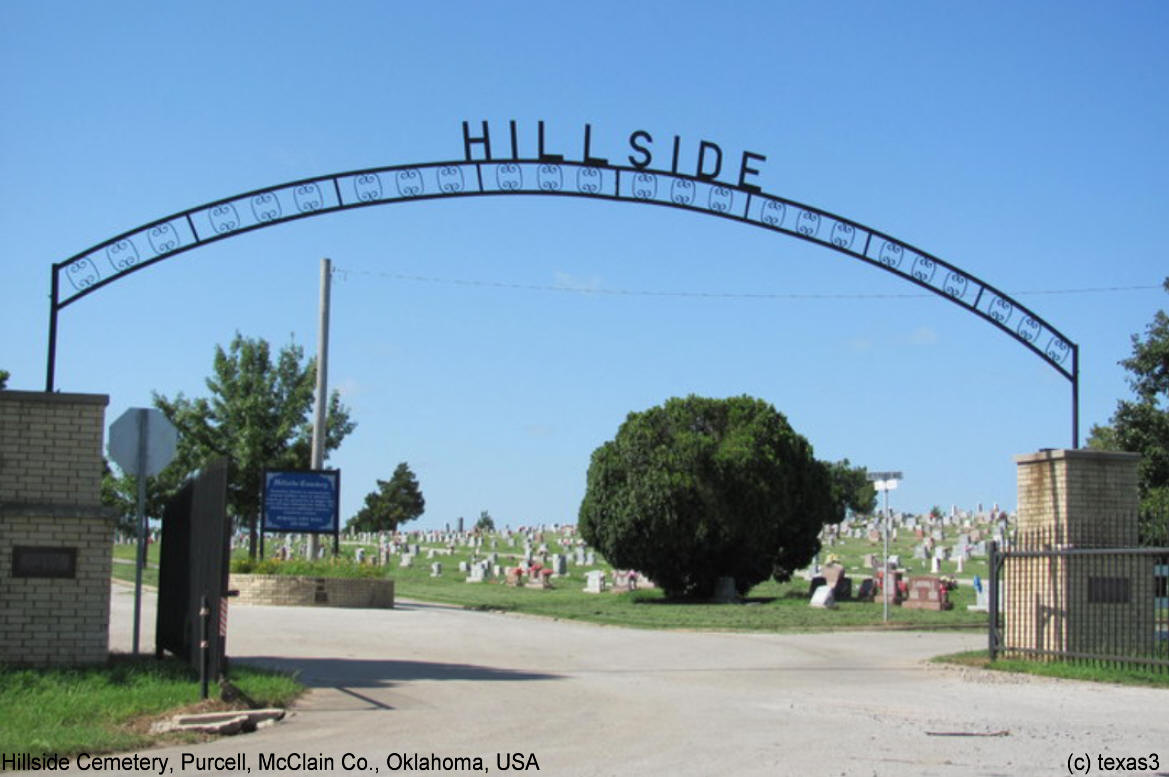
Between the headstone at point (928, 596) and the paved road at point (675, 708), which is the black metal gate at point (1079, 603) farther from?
the headstone at point (928, 596)

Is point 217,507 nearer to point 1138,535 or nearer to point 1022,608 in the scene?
point 1022,608

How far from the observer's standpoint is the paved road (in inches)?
347

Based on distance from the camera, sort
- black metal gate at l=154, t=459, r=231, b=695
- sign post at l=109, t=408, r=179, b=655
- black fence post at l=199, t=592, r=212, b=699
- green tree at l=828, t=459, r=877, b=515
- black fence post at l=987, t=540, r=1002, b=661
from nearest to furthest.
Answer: black fence post at l=199, t=592, r=212, b=699
black metal gate at l=154, t=459, r=231, b=695
sign post at l=109, t=408, r=179, b=655
black fence post at l=987, t=540, r=1002, b=661
green tree at l=828, t=459, r=877, b=515

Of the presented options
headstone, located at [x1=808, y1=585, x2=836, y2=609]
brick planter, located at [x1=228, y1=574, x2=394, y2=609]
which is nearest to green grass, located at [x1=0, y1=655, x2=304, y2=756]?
brick planter, located at [x1=228, y1=574, x2=394, y2=609]

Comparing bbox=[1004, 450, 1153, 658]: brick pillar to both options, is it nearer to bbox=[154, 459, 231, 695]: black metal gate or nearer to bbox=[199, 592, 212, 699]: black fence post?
bbox=[154, 459, 231, 695]: black metal gate

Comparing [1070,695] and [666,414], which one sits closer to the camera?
[1070,695]

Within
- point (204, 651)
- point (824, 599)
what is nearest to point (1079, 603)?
point (204, 651)

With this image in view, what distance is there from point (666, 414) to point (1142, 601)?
62.4ft

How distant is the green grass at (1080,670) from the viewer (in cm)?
1440

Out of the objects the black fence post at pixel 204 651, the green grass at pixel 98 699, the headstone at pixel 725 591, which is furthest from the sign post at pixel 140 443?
the headstone at pixel 725 591

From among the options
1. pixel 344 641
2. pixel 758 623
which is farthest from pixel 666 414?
pixel 344 641

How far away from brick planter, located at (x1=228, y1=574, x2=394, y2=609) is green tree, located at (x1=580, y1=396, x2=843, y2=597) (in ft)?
26.5

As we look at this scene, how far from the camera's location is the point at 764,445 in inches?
1325

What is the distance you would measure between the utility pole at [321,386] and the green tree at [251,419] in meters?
8.15
